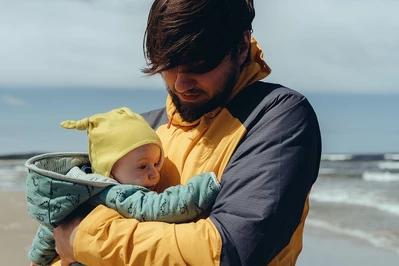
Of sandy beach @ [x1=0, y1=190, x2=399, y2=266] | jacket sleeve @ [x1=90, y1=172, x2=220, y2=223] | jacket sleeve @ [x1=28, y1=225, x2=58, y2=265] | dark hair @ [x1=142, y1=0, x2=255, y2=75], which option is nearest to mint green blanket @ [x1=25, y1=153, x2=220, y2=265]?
jacket sleeve @ [x1=90, y1=172, x2=220, y2=223]

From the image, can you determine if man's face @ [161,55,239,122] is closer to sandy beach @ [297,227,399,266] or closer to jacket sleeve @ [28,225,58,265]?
jacket sleeve @ [28,225,58,265]

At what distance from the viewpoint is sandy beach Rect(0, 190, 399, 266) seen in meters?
7.01

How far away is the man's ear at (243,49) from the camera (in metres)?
2.30

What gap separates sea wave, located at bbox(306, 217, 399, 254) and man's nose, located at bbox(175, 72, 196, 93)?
590cm

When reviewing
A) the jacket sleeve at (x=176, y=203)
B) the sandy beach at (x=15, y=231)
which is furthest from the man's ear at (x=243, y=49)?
the sandy beach at (x=15, y=231)

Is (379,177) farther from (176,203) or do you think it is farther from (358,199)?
(176,203)

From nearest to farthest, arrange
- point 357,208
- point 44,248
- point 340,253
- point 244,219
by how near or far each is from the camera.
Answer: point 244,219, point 44,248, point 340,253, point 357,208

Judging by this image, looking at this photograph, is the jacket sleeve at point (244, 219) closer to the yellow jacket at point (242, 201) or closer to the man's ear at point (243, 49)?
the yellow jacket at point (242, 201)

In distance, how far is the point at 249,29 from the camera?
2.34m

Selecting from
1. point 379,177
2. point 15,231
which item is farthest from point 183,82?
point 379,177

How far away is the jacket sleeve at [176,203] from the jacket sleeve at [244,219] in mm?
48

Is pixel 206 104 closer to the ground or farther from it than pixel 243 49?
closer to the ground

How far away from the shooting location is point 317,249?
7.47 meters

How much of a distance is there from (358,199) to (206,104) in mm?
10662
